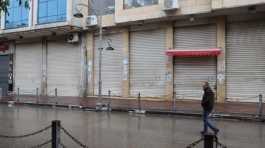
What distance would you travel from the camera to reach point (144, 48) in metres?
30.0

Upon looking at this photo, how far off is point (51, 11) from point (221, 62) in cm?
1482

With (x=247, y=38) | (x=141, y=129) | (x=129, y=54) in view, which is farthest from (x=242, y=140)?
(x=129, y=54)

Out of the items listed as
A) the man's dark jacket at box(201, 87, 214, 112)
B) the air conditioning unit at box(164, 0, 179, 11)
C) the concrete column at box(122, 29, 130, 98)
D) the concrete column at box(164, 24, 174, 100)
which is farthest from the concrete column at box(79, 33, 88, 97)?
the man's dark jacket at box(201, 87, 214, 112)

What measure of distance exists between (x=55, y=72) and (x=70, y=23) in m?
5.67

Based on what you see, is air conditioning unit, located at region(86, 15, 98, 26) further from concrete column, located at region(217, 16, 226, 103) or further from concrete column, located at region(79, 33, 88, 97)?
concrete column, located at region(217, 16, 226, 103)

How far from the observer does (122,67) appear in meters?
31.0

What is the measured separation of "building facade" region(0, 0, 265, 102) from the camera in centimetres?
2531

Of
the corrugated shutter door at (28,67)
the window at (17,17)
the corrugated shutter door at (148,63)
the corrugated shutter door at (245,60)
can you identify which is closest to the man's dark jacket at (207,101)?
the corrugated shutter door at (245,60)

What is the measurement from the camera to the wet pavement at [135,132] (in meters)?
12.2

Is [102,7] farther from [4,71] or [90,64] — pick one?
[4,71]

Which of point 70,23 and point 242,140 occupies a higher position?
point 70,23

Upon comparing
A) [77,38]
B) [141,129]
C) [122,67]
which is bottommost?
[141,129]

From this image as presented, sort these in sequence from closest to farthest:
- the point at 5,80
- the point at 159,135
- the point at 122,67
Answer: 1. the point at 159,135
2. the point at 122,67
3. the point at 5,80

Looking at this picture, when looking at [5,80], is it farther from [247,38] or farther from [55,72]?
[247,38]
